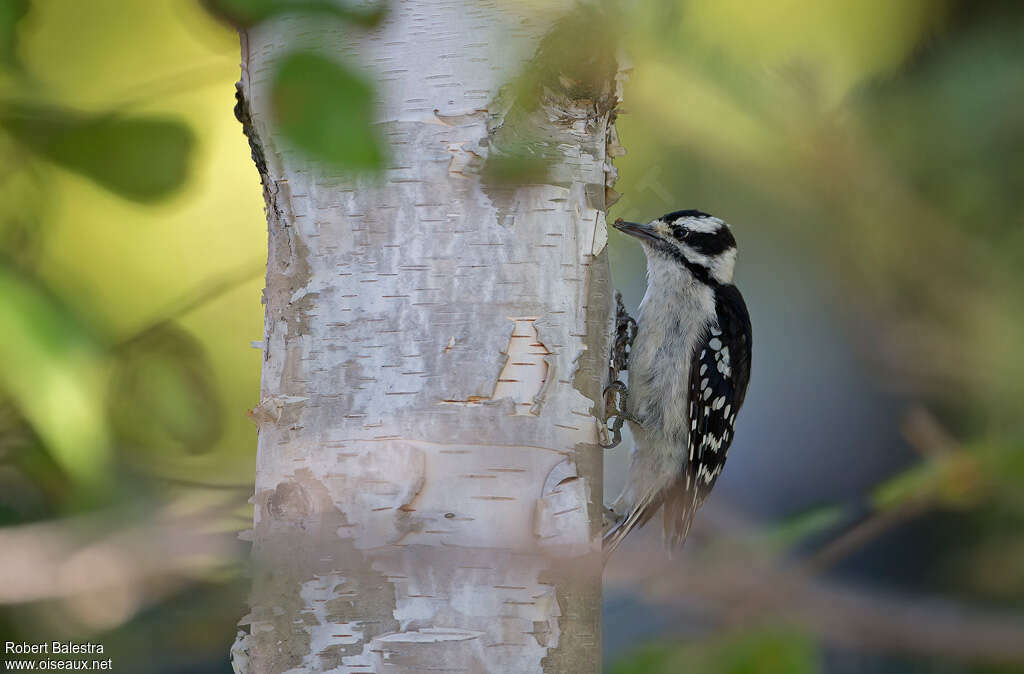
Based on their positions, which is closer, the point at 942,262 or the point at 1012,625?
the point at 1012,625

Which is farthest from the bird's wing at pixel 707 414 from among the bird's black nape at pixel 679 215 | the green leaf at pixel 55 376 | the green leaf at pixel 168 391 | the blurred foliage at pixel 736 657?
the green leaf at pixel 55 376

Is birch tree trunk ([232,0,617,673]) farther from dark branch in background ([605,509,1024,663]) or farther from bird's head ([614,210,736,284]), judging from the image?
bird's head ([614,210,736,284])

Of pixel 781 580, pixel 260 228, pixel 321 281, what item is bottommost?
pixel 781 580

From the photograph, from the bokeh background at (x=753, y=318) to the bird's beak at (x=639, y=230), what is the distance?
13 cm

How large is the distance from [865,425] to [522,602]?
9.21 feet

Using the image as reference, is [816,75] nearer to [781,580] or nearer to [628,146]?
[628,146]

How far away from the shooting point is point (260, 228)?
7.03 ft

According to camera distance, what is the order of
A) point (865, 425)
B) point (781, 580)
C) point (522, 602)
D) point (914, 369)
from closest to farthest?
point (522, 602) < point (781, 580) < point (914, 369) < point (865, 425)

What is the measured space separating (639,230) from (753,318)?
1250 mm

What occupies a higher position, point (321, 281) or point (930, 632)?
point (321, 281)

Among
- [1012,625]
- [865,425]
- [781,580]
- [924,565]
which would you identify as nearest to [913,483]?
[781,580]

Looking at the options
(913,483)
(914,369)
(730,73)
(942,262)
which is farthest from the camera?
(914,369)

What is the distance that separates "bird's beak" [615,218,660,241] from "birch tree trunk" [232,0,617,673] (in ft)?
4.14

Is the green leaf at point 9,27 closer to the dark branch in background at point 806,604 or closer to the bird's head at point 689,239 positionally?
the dark branch in background at point 806,604
